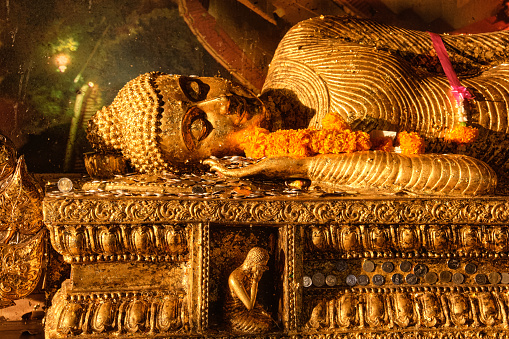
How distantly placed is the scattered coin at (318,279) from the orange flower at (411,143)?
999 millimetres

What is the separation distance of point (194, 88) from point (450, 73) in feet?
6.33

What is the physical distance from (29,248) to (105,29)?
2139 millimetres

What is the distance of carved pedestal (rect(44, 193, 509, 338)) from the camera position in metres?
2.42

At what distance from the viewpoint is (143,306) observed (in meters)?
2.46

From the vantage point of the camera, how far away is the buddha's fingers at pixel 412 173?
260 centimetres

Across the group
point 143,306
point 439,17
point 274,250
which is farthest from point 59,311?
point 439,17

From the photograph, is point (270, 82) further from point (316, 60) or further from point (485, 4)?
point (485, 4)

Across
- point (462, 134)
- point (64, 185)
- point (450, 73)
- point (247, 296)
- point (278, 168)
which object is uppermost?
point (450, 73)

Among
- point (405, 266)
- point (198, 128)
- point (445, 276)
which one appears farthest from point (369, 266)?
point (198, 128)

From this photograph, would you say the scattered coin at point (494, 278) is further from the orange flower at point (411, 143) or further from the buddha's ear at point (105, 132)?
the buddha's ear at point (105, 132)

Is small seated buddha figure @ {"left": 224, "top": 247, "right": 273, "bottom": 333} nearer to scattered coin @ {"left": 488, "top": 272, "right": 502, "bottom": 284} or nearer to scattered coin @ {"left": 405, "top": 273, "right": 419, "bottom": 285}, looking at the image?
scattered coin @ {"left": 405, "top": 273, "right": 419, "bottom": 285}

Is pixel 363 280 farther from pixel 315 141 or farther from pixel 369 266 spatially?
pixel 315 141

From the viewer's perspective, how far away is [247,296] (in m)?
2.40

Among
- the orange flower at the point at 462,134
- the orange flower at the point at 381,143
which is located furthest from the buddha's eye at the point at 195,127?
the orange flower at the point at 462,134
